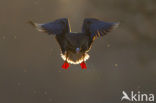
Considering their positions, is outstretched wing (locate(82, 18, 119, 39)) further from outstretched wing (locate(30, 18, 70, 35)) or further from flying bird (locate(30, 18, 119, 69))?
outstretched wing (locate(30, 18, 70, 35))

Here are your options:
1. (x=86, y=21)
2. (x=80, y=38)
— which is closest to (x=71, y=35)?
(x=80, y=38)

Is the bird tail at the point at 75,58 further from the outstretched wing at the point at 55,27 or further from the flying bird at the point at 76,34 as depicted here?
the outstretched wing at the point at 55,27

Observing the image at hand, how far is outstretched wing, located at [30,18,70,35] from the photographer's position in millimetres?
4187

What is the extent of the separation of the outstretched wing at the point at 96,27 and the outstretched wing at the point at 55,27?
35 centimetres

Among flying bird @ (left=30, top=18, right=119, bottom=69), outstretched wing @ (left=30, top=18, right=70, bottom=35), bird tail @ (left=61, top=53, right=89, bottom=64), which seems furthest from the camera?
bird tail @ (left=61, top=53, right=89, bottom=64)

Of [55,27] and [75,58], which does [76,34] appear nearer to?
[55,27]

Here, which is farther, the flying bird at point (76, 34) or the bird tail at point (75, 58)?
the bird tail at point (75, 58)

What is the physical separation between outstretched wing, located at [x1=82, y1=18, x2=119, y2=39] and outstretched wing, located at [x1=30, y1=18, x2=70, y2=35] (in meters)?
0.35

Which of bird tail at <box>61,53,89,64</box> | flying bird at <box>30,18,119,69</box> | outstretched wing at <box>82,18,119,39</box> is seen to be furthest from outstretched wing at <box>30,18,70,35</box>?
bird tail at <box>61,53,89,64</box>

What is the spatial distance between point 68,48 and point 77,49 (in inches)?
9.5

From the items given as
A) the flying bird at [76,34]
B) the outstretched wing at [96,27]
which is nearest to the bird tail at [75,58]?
the flying bird at [76,34]

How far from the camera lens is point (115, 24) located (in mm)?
4492

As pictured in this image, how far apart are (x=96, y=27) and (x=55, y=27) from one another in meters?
0.72

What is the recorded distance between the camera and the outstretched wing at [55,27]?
165 inches
